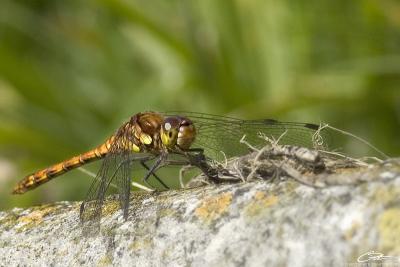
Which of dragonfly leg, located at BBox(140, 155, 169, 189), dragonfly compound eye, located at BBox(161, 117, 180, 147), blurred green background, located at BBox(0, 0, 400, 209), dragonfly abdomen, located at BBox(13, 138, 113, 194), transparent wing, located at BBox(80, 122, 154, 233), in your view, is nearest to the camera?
transparent wing, located at BBox(80, 122, 154, 233)

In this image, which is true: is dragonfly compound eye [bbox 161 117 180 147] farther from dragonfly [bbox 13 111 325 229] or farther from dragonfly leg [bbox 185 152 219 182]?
dragonfly leg [bbox 185 152 219 182]

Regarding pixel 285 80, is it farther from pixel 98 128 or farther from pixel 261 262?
pixel 261 262

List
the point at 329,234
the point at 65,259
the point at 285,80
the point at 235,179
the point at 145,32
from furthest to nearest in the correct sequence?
1. the point at 145,32
2. the point at 285,80
3. the point at 235,179
4. the point at 65,259
5. the point at 329,234

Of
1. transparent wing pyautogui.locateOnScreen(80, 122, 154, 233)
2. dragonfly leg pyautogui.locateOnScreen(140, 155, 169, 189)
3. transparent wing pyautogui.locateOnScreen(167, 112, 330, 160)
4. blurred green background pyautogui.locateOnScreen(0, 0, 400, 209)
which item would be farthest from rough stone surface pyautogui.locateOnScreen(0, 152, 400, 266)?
blurred green background pyautogui.locateOnScreen(0, 0, 400, 209)

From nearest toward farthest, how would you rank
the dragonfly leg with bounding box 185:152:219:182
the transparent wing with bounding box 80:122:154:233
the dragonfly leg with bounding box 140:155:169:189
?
the transparent wing with bounding box 80:122:154:233, the dragonfly leg with bounding box 185:152:219:182, the dragonfly leg with bounding box 140:155:169:189

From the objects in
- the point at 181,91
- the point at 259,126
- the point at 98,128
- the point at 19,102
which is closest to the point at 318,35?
the point at 181,91

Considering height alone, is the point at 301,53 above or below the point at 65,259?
above

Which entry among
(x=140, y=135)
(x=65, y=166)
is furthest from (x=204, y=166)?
(x=65, y=166)
